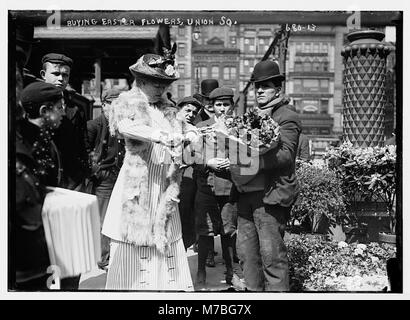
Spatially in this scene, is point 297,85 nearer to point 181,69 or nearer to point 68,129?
point 181,69

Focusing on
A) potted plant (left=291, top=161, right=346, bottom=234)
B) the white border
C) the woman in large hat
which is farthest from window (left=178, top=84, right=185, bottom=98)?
potted plant (left=291, top=161, right=346, bottom=234)

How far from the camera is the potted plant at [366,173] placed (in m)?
3.68

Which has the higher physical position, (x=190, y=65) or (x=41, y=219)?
(x=190, y=65)

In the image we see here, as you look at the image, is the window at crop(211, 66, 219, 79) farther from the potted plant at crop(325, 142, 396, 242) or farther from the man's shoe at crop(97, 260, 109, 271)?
the man's shoe at crop(97, 260, 109, 271)

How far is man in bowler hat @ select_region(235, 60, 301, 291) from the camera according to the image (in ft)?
10.6

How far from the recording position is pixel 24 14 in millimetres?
3191

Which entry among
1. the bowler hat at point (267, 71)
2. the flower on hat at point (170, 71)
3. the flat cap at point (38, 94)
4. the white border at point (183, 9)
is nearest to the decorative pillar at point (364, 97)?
the white border at point (183, 9)

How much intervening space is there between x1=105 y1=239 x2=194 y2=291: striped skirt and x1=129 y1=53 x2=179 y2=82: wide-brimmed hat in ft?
3.59

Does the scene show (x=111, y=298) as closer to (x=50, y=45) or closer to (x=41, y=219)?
(x=41, y=219)

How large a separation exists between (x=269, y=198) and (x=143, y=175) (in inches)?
33.1

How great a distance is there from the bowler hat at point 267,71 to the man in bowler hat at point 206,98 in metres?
0.35

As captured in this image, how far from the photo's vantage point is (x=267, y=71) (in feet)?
10.9

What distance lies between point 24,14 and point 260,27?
1.55 metres

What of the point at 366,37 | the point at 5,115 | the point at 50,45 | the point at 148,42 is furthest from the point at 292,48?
the point at 5,115
